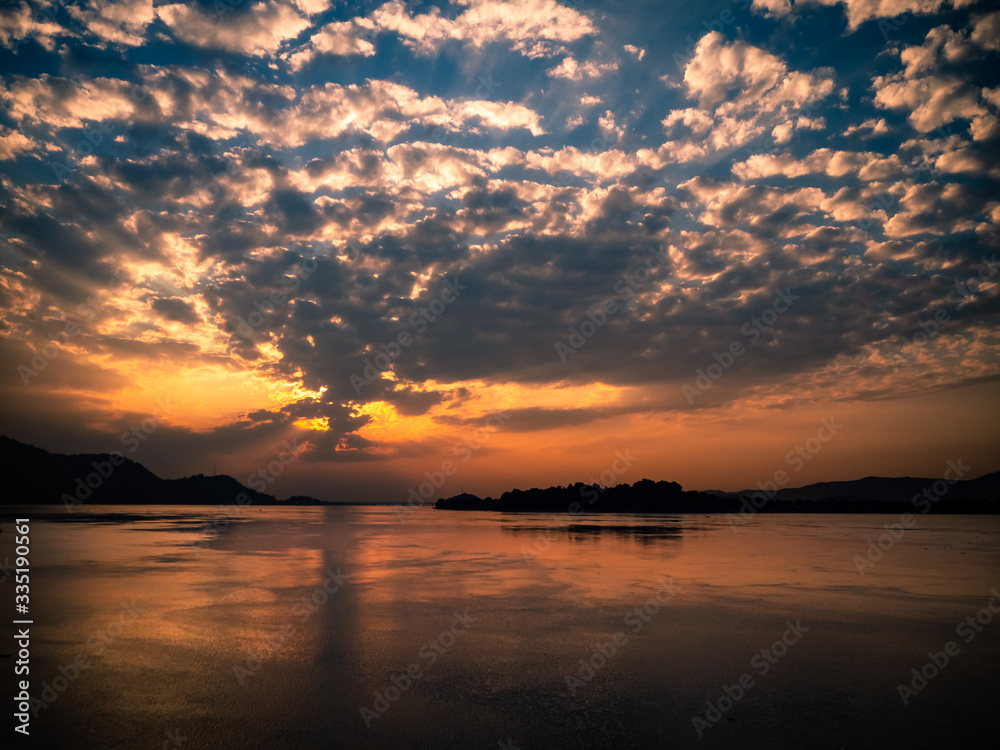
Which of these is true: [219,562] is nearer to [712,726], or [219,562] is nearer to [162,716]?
[162,716]

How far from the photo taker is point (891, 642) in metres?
11.4

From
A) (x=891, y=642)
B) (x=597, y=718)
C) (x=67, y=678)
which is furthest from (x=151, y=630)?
(x=891, y=642)

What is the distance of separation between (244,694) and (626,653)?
672 cm

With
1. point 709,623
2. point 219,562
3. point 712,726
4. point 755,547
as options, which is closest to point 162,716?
point 712,726

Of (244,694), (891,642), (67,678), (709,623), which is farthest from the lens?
(709,623)

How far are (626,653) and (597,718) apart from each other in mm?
3235

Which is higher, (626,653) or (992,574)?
(626,653)

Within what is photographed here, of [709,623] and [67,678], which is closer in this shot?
[67,678]

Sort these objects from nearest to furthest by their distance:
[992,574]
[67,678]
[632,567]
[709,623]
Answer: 1. [67,678]
2. [709,623]
3. [992,574]
4. [632,567]

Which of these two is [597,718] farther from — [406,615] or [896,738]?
[406,615]

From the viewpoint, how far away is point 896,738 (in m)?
6.98

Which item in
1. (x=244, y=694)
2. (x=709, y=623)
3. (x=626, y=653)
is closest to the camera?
(x=244, y=694)

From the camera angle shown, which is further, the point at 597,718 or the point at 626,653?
the point at 626,653

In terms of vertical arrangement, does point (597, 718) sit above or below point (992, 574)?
above
